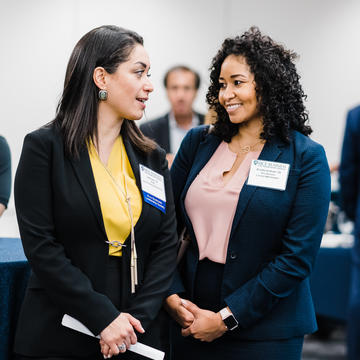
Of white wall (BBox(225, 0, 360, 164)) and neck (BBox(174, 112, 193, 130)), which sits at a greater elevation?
white wall (BBox(225, 0, 360, 164))

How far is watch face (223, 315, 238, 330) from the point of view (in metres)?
1.66

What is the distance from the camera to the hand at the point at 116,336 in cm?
145

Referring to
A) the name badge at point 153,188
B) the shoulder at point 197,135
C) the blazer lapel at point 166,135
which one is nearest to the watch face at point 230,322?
the name badge at point 153,188

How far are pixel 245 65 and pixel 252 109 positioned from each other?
0.14 meters

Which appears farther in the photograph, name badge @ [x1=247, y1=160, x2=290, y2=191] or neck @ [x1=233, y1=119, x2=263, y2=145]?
neck @ [x1=233, y1=119, x2=263, y2=145]

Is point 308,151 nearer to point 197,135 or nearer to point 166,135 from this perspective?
point 197,135

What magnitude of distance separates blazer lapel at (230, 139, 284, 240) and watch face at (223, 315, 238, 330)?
256 mm

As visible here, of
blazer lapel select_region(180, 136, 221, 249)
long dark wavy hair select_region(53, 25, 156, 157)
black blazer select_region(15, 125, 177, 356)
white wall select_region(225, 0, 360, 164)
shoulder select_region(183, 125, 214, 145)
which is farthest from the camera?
white wall select_region(225, 0, 360, 164)

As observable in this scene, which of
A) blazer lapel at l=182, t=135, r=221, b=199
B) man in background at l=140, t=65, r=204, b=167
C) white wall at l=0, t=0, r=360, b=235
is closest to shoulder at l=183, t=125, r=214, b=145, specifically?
blazer lapel at l=182, t=135, r=221, b=199

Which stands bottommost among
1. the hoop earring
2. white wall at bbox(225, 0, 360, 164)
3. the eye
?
the hoop earring

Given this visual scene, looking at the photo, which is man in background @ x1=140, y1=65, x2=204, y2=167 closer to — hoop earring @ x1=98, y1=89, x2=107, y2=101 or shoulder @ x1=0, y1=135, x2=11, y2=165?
shoulder @ x1=0, y1=135, x2=11, y2=165

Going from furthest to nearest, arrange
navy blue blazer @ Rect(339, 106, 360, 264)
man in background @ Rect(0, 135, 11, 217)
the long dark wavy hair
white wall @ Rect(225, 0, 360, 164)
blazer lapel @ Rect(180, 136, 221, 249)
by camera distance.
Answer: white wall @ Rect(225, 0, 360, 164), man in background @ Rect(0, 135, 11, 217), navy blue blazer @ Rect(339, 106, 360, 264), blazer lapel @ Rect(180, 136, 221, 249), the long dark wavy hair

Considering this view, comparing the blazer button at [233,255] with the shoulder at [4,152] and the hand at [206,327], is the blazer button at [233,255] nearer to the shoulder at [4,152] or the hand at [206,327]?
the hand at [206,327]

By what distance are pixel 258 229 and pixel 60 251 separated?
0.61 meters
